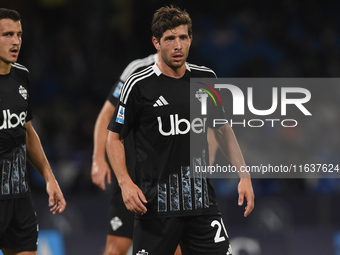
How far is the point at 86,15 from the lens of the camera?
41.6 ft

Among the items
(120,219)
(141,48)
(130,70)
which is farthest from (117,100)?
(141,48)

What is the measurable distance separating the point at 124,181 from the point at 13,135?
40.3 inches

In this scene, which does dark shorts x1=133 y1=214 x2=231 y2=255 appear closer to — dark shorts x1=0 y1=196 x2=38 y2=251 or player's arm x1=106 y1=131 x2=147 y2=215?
player's arm x1=106 y1=131 x2=147 y2=215

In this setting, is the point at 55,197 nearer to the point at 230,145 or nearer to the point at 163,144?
the point at 163,144

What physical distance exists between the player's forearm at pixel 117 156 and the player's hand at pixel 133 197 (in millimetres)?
92

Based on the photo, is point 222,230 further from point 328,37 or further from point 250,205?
point 328,37

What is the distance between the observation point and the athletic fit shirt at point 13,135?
4.75m

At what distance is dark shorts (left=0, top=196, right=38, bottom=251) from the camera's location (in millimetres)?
4750

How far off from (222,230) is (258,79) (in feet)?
23.8

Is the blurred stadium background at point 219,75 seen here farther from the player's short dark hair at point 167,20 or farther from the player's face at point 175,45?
the player's short dark hair at point 167,20

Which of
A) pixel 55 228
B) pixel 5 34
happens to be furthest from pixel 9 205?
pixel 55 228

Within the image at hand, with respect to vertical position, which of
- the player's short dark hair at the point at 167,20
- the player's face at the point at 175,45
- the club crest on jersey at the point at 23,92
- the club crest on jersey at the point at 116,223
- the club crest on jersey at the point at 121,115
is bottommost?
the club crest on jersey at the point at 116,223

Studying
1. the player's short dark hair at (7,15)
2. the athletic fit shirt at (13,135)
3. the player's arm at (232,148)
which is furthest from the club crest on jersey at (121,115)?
the player's short dark hair at (7,15)

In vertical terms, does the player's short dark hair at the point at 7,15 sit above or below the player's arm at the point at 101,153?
above
